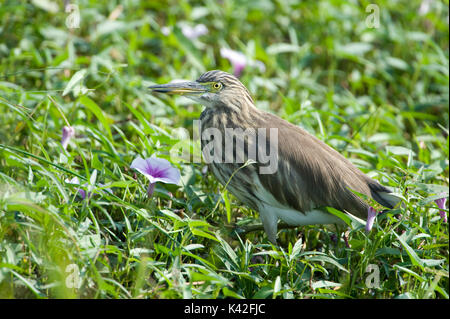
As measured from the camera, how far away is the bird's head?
401 cm

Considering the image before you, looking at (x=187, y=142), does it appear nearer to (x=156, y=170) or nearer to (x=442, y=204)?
(x=156, y=170)

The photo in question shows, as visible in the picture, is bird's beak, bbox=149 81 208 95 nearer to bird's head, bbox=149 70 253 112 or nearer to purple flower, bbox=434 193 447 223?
bird's head, bbox=149 70 253 112

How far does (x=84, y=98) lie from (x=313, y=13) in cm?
323

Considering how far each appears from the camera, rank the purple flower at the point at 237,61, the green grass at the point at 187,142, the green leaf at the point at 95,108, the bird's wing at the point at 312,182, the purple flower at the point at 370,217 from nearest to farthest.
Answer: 1. the green grass at the point at 187,142
2. the purple flower at the point at 370,217
3. the bird's wing at the point at 312,182
4. the green leaf at the point at 95,108
5. the purple flower at the point at 237,61

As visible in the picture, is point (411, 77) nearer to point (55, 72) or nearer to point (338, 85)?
point (338, 85)

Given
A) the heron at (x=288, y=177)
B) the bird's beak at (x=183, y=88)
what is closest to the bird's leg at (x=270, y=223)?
the heron at (x=288, y=177)

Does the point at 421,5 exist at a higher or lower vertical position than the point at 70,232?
higher

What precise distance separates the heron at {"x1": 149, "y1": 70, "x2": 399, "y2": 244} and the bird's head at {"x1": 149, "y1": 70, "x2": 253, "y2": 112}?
0.23 metres

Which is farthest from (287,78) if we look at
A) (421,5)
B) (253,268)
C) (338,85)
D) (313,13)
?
(253,268)

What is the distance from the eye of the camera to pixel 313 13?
6.51 metres

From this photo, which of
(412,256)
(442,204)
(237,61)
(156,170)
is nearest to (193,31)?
(237,61)

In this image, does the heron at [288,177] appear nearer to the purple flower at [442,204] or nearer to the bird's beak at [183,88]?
the purple flower at [442,204]

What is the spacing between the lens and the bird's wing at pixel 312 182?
3662 mm

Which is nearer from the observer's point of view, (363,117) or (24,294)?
(24,294)
